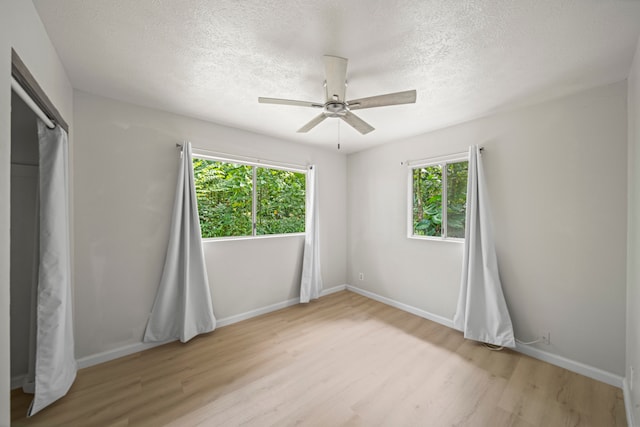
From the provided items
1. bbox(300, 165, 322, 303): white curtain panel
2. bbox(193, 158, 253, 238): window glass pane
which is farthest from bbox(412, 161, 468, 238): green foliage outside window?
bbox(193, 158, 253, 238): window glass pane

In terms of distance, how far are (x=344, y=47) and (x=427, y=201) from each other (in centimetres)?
231

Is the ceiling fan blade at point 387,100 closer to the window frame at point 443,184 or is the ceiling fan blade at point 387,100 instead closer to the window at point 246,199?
the window frame at point 443,184

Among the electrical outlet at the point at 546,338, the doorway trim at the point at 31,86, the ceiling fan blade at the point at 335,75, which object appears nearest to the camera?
the doorway trim at the point at 31,86

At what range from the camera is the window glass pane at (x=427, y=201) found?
3107 millimetres

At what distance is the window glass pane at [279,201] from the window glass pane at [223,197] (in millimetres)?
155

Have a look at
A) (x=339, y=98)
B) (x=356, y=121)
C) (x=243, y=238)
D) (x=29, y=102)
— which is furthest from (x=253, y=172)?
(x=29, y=102)

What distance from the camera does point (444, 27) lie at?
1369 millimetres

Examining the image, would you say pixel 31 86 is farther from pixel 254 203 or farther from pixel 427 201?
pixel 427 201

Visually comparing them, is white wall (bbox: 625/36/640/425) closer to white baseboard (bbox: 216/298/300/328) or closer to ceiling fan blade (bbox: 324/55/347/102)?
ceiling fan blade (bbox: 324/55/347/102)

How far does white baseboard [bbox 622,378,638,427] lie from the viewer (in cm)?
150

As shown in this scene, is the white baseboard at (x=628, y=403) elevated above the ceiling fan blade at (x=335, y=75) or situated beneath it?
situated beneath

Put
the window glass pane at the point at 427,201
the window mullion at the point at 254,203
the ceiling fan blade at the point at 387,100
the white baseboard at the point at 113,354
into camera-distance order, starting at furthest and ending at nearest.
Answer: the window mullion at the point at 254,203
the window glass pane at the point at 427,201
the white baseboard at the point at 113,354
the ceiling fan blade at the point at 387,100

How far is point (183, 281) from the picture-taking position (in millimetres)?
2494

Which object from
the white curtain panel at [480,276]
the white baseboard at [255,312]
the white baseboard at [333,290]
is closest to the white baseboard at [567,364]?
the white curtain panel at [480,276]
